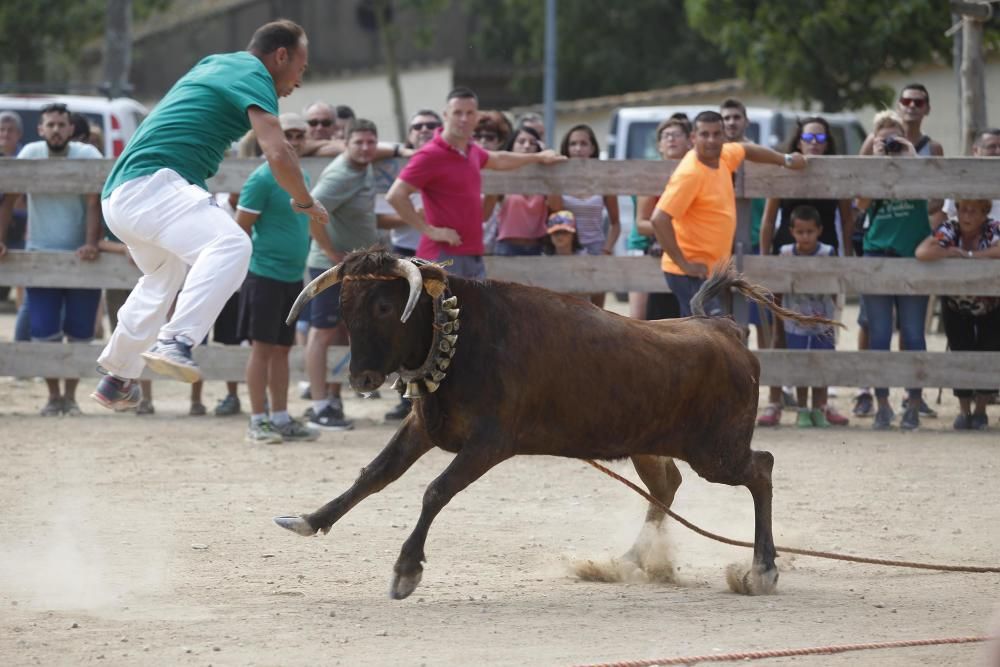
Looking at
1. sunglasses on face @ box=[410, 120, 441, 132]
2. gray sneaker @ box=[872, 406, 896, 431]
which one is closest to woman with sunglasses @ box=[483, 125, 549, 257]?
sunglasses on face @ box=[410, 120, 441, 132]

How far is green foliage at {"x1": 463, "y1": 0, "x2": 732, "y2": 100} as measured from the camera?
36.0 m

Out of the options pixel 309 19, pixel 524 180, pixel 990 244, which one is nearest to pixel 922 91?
pixel 990 244

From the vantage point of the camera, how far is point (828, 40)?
899 inches

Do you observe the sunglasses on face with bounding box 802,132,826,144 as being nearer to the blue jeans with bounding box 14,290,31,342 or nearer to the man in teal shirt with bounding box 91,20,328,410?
the man in teal shirt with bounding box 91,20,328,410

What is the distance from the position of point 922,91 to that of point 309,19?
3415 centimetres

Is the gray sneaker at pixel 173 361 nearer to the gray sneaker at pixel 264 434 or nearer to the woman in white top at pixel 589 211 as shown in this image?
the gray sneaker at pixel 264 434

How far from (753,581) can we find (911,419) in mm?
5160

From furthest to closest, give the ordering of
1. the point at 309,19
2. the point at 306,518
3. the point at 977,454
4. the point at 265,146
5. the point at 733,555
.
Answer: the point at 309,19
the point at 977,454
the point at 733,555
the point at 265,146
the point at 306,518

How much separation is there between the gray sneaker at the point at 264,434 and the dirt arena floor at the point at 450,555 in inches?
6.1

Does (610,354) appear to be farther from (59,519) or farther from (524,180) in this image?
Result: (524,180)

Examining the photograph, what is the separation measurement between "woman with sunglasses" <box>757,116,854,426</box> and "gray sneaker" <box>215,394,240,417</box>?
3970mm

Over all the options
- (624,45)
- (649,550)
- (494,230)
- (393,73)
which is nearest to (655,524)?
(649,550)

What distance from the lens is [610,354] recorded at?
654cm

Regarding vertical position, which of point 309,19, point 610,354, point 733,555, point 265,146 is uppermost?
point 309,19
